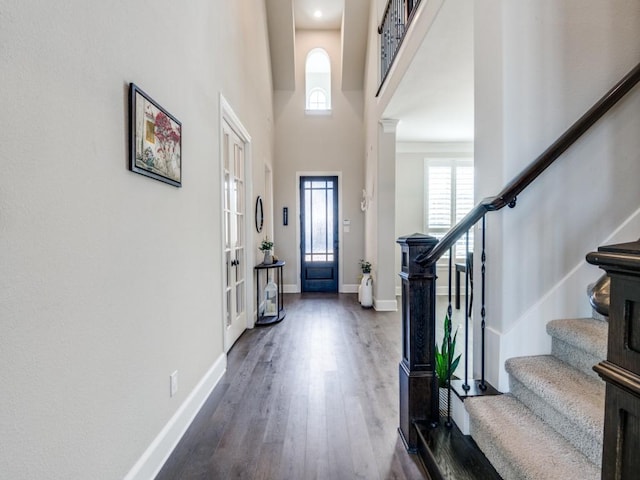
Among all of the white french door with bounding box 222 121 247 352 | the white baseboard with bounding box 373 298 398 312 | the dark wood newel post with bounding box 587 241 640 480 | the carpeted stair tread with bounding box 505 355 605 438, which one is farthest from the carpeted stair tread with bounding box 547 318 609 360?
the white baseboard with bounding box 373 298 398 312

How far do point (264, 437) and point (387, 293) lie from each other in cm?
341

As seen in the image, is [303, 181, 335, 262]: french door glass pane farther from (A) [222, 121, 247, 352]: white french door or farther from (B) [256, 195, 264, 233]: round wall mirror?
(A) [222, 121, 247, 352]: white french door

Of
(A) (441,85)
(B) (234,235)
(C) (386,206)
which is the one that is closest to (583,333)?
(A) (441,85)

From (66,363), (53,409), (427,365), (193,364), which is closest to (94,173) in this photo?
(66,363)

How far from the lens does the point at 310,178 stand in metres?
6.68

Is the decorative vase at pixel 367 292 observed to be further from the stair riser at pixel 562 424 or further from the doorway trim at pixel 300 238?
the stair riser at pixel 562 424

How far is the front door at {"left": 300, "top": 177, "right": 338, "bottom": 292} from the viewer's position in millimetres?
6668

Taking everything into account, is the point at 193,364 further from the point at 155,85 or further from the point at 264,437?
the point at 155,85

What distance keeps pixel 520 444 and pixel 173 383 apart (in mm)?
1738

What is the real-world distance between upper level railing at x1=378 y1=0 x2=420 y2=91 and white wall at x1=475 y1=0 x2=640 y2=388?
74.7 inches

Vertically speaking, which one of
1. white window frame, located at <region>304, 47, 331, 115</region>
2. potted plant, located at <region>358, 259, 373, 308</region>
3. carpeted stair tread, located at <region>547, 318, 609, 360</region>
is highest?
white window frame, located at <region>304, 47, 331, 115</region>

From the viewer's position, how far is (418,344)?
5.97 feet

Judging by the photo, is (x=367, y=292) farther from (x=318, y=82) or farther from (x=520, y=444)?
(x=318, y=82)

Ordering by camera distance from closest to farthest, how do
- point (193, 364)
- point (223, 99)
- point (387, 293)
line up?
point (193, 364) < point (223, 99) < point (387, 293)
